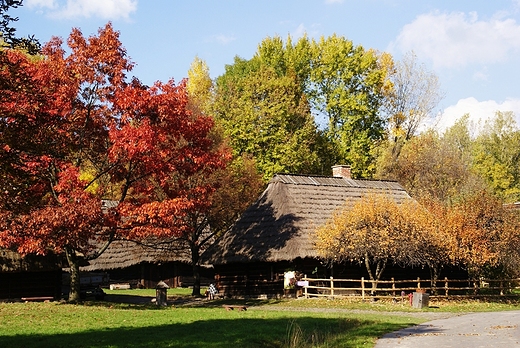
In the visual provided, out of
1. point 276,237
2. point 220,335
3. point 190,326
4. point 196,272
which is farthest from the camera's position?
point 196,272

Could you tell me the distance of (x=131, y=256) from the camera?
154 ft

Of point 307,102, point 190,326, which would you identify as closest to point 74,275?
point 190,326

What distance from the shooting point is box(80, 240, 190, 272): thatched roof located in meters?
46.0

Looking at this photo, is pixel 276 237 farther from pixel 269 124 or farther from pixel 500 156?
pixel 500 156

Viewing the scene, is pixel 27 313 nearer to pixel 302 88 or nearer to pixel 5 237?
pixel 5 237

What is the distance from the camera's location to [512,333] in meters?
18.7

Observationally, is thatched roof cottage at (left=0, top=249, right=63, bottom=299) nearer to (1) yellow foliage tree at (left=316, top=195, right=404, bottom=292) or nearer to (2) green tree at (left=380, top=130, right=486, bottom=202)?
(1) yellow foliage tree at (left=316, top=195, right=404, bottom=292)

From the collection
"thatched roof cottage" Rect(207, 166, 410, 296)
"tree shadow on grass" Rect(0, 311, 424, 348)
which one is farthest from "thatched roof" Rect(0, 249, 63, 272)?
"tree shadow on grass" Rect(0, 311, 424, 348)

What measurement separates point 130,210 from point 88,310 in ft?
15.1

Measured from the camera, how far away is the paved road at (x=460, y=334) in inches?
652

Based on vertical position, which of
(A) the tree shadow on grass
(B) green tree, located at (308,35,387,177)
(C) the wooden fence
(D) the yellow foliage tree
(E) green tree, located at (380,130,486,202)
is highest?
(B) green tree, located at (308,35,387,177)

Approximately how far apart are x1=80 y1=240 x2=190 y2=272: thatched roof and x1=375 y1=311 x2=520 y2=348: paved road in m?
25.4

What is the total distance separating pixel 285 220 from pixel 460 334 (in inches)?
718

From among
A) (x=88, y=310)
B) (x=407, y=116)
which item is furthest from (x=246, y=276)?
(x=407, y=116)
